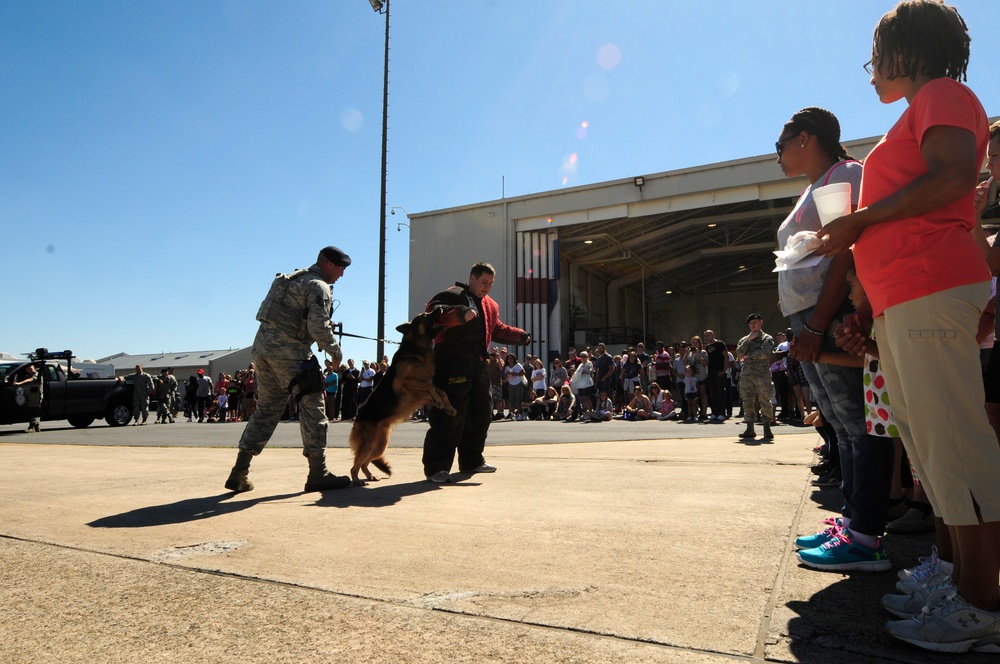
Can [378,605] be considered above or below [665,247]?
below

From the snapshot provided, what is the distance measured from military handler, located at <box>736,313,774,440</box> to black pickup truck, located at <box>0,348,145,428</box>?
15.8 meters

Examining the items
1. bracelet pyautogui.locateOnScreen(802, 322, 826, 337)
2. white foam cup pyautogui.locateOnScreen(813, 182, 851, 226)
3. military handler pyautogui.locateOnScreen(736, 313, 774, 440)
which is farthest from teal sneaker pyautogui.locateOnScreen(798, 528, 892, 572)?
military handler pyautogui.locateOnScreen(736, 313, 774, 440)

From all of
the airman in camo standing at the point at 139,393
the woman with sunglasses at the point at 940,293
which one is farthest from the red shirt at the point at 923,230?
the airman in camo standing at the point at 139,393

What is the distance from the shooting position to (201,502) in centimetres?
363

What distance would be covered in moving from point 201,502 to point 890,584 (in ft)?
11.4

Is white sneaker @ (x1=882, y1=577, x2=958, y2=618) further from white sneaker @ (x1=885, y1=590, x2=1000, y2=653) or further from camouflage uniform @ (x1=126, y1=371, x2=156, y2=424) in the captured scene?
camouflage uniform @ (x1=126, y1=371, x2=156, y2=424)

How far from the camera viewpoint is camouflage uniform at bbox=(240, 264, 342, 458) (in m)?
4.20

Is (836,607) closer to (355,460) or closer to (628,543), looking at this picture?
(628,543)

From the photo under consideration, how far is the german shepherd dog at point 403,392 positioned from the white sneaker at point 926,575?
10.4 ft

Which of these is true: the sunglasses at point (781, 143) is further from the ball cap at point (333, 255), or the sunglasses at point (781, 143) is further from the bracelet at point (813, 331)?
the ball cap at point (333, 255)

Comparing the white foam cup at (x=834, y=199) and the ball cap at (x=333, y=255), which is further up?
the ball cap at (x=333, y=255)

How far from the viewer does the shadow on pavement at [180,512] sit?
2984 millimetres

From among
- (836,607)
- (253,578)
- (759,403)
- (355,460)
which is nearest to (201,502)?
(355,460)

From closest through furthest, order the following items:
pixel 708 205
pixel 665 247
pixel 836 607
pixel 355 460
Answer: pixel 836 607
pixel 355 460
pixel 708 205
pixel 665 247
